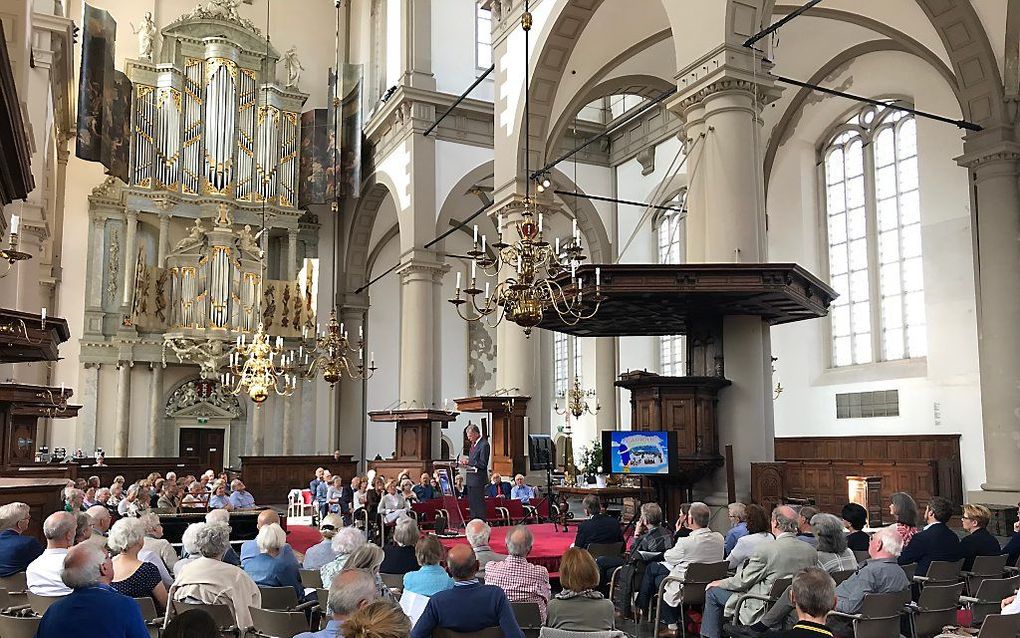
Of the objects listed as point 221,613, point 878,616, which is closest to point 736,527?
point 878,616

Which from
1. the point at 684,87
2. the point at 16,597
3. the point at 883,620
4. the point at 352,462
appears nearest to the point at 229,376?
the point at 352,462

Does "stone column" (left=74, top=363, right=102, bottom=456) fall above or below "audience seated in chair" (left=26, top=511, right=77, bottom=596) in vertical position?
above

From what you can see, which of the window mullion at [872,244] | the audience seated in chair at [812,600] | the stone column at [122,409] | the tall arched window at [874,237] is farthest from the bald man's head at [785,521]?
the stone column at [122,409]

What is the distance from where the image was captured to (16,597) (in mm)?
4789

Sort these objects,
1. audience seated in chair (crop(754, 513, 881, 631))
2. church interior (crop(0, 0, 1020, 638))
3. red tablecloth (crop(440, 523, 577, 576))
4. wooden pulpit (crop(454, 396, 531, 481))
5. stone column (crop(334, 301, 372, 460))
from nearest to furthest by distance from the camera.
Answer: audience seated in chair (crop(754, 513, 881, 631))
church interior (crop(0, 0, 1020, 638))
red tablecloth (crop(440, 523, 577, 576))
wooden pulpit (crop(454, 396, 531, 481))
stone column (crop(334, 301, 372, 460))

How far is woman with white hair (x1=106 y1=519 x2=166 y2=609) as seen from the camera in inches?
175

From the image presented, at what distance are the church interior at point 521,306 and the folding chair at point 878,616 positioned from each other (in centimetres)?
4

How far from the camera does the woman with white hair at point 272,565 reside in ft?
17.1

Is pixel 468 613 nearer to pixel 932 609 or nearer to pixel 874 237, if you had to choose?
pixel 932 609

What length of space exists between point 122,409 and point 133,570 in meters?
17.0

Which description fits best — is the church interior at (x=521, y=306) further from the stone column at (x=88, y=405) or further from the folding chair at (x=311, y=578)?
the stone column at (x=88, y=405)

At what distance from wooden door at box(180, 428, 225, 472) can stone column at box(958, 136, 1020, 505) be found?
16521 mm

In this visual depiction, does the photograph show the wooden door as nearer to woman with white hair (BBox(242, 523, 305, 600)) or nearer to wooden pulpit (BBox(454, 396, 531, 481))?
wooden pulpit (BBox(454, 396, 531, 481))

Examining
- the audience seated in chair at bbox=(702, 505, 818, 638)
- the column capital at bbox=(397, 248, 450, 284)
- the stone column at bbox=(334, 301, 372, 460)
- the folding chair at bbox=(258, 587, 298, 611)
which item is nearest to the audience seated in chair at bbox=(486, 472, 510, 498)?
the column capital at bbox=(397, 248, 450, 284)
